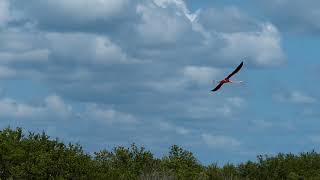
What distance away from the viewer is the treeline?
3759 centimetres

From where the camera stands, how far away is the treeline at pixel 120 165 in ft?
123

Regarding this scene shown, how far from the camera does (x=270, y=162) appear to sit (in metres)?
Answer: 52.1

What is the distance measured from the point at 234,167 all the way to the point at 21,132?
1680cm

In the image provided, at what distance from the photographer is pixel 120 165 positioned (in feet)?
161

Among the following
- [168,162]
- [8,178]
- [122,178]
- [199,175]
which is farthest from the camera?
[168,162]

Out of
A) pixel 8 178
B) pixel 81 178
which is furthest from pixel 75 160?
pixel 8 178

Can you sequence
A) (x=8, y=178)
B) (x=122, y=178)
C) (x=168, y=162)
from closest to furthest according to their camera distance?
1. (x=8, y=178)
2. (x=122, y=178)
3. (x=168, y=162)

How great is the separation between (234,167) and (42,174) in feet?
59.9

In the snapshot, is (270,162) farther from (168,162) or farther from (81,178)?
(81,178)

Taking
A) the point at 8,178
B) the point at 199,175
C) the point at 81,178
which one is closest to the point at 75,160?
the point at 81,178

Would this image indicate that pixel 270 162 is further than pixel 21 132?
Yes

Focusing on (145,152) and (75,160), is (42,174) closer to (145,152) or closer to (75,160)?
(75,160)

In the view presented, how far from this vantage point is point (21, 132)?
137 ft

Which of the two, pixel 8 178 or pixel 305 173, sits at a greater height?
pixel 305 173
